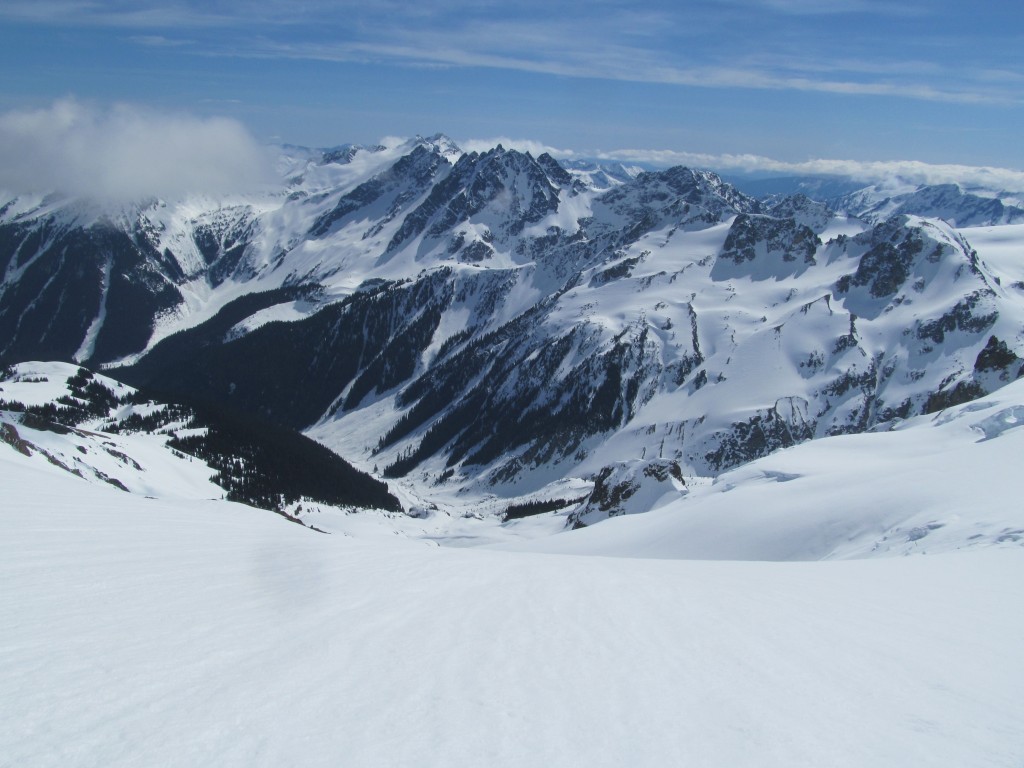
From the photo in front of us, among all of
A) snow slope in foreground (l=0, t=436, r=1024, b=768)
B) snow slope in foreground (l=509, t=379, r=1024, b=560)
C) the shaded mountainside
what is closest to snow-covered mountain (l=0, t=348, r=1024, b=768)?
snow slope in foreground (l=0, t=436, r=1024, b=768)

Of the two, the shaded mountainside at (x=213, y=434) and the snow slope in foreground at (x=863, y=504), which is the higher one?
the snow slope in foreground at (x=863, y=504)

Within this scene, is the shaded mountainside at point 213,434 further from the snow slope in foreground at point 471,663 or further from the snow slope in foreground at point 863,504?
the snow slope in foreground at point 471,663

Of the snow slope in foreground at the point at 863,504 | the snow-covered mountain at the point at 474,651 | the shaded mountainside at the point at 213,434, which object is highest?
the snow-covered mountain at the point at 474,651

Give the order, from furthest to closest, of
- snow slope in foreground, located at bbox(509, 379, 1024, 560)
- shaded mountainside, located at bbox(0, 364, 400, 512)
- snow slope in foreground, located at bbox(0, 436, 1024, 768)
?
shaded mountainside, located at bbox(0, 364, 400, 512)
snow slope in foreground, located at bbox(509, 379, 1024, 560)
snow slope in foreground, located at bbox(0, 436, 1024, 768)

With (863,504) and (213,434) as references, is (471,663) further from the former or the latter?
(213,434)

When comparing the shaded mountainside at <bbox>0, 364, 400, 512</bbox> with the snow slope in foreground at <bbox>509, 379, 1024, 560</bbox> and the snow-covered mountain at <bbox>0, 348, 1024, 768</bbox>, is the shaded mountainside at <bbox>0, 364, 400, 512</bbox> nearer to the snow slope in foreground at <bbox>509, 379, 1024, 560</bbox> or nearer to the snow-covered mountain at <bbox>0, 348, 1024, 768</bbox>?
the snow slope in foreground at <bbox>509, 379, 1024, 560</bbox>

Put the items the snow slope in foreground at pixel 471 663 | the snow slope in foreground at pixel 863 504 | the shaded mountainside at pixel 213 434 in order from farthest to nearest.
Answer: the shaded mountainside at pixel 213 434 → the snow slope in foreground at pixel 863 504 → the snow slope in foreground at pixel 471 663

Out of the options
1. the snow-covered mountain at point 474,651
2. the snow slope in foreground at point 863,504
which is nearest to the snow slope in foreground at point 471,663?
the snow-covered mountain at point 474,651

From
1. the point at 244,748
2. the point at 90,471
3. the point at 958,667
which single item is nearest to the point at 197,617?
the point at 244,748

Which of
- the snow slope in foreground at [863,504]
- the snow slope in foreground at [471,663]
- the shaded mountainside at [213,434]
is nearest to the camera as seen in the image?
the snow slope in foreground at [471,663]
